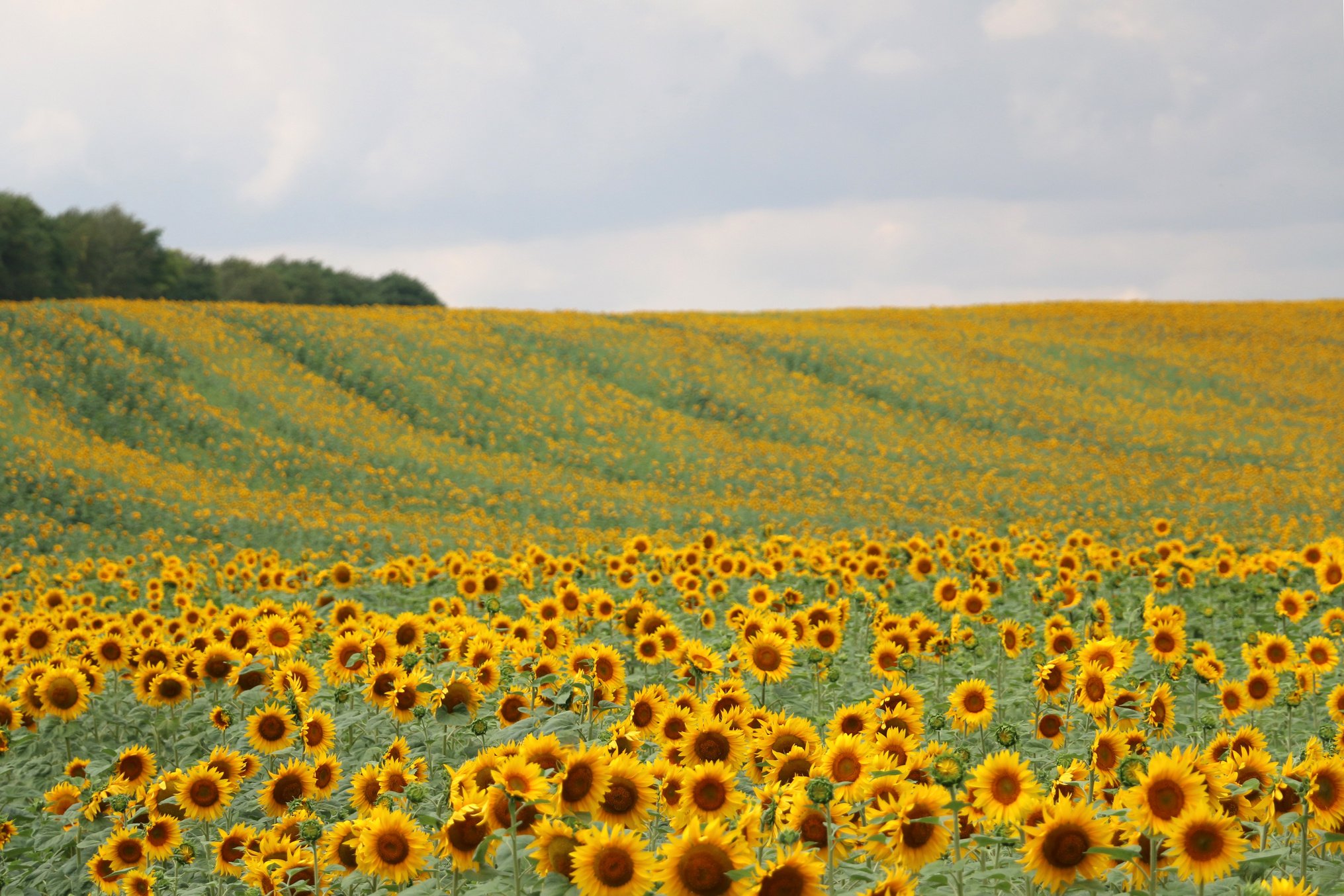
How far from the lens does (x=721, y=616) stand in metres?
10.2

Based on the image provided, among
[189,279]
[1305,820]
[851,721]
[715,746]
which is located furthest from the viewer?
[189,279]

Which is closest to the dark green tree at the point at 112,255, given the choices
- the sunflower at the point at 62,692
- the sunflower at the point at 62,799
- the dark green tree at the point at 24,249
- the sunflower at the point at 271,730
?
the dark green tree at the point at 24,249

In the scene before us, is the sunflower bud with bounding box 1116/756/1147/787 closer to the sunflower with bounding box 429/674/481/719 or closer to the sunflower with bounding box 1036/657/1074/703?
the sunflower with bounding box 1036/657/1074/703

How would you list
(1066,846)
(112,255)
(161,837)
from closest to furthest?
(1066,846) < (161,837) < (112,255)

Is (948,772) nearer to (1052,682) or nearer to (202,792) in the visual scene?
(1052,682)

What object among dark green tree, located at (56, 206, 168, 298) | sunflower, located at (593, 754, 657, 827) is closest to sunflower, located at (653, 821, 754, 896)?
sunflower, located at (593, 754, 657, 827)

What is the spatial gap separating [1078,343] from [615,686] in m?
48.2

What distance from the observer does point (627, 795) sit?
3.33 metres

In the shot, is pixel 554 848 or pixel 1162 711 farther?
pixel 1162 711

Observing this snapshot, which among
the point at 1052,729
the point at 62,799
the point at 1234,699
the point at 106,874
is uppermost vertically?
the point at 1234,699

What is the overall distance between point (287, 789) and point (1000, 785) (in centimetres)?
329

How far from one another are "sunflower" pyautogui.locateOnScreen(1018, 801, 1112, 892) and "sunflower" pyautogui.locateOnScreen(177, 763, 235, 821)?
152 inches

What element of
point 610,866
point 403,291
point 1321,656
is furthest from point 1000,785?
point 403,291

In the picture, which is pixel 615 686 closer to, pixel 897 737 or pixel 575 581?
pixel 897 737
